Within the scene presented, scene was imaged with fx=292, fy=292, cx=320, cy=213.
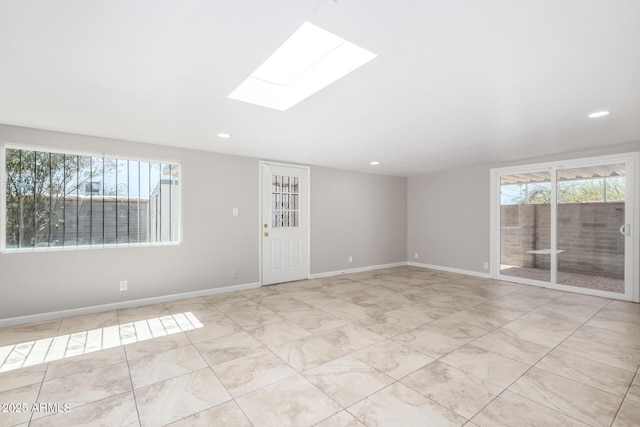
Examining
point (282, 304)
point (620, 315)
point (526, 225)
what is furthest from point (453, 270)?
point (282, 304)

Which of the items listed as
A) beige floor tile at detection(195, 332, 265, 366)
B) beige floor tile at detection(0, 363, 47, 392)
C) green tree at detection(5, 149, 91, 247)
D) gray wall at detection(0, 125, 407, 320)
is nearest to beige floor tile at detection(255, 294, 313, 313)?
gray wall at detection(0, 125, 407, 320)

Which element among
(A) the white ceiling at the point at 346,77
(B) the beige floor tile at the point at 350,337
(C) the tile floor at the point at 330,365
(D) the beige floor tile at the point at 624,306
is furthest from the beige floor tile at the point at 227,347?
(D) the beige floor tile at the point at 624,306

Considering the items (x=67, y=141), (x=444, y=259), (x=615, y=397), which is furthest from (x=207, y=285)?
(x=444, y=259)

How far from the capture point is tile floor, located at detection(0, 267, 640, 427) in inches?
72.9

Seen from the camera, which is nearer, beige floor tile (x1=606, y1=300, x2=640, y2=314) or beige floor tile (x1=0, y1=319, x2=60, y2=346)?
beige floor tile (x1=0, y1=319, x2=60, y2=346)

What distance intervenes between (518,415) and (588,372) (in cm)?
102

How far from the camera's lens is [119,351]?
2.70 metres

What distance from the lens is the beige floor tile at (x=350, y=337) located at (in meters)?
2.79

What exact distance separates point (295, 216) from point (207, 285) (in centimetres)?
196


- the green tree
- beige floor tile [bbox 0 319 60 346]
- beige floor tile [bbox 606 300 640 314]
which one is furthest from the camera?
beige floor tile [bbox 606 300 640 314]

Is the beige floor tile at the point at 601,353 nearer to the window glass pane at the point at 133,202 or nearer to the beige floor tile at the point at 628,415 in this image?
the beige floor tile at the point at 628,415

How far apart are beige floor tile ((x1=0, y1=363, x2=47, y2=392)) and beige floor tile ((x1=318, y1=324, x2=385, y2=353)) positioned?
233 cm

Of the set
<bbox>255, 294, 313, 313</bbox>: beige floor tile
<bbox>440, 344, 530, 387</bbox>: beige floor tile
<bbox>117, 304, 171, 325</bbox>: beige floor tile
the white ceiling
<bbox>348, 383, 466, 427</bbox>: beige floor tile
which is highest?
the white ceiling

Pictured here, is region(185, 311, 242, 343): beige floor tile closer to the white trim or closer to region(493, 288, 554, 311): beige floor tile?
the white trim
